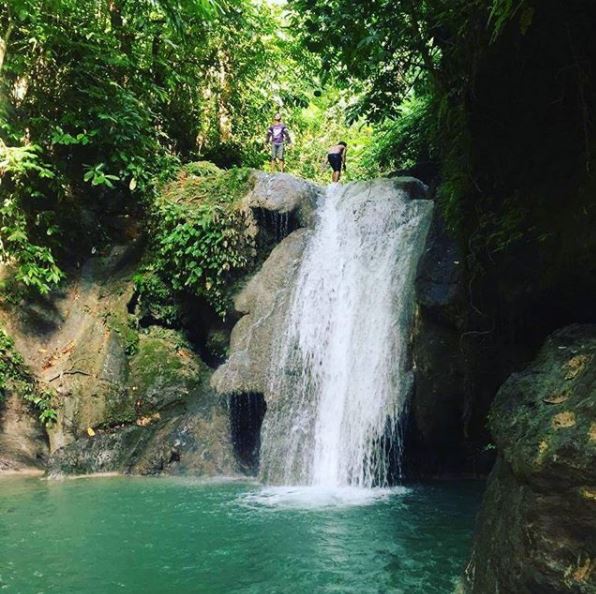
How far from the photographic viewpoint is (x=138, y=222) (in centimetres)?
1095

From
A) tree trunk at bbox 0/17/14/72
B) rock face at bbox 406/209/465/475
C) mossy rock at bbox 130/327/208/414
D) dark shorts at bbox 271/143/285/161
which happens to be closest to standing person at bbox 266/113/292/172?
dark shorts at bbox 271/143/285/161

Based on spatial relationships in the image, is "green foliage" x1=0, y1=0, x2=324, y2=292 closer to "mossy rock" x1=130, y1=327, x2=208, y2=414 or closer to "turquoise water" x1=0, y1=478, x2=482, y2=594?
"mossy rock" x1=130, y1=327, x2=208, y2=414

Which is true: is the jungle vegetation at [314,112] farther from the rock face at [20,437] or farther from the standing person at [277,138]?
the rock face at [20,437]

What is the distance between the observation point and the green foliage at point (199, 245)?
995cm

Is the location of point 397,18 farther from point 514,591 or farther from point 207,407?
point 207,407

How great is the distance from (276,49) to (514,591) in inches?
567

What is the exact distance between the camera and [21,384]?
938 cm

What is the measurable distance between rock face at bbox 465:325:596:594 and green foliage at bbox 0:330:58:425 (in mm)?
7768

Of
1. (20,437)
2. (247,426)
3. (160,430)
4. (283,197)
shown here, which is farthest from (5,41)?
(247,426)

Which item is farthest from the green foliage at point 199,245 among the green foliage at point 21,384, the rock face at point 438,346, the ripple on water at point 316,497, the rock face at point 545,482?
the rock face at point 545,482

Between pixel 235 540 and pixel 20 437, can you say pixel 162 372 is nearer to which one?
pixel 20 437

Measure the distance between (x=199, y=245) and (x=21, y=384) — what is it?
141 inches

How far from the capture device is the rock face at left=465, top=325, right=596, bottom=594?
2543mm

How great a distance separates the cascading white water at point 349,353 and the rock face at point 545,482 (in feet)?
11.9
